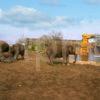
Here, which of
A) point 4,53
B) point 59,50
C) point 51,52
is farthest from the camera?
point 4,53

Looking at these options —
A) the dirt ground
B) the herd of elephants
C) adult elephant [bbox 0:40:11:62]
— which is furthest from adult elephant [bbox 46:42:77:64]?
the dirt ground

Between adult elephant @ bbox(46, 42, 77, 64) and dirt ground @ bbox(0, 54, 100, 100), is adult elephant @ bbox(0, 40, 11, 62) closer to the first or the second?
adult elephant @ bbox(46, 42, 77, 64)

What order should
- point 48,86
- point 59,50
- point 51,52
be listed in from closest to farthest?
1. point 48,86
2. point 51,52
3. point 59,50

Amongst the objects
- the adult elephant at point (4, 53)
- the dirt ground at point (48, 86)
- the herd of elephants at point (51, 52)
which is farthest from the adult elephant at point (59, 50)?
the dirt ground at point (48, 86)

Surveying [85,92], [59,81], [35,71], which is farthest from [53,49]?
[85,92]

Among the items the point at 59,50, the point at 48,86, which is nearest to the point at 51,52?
the point at 59,50

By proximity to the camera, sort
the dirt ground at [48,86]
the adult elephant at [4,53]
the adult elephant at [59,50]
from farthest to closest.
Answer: the adult elephant at [4,53] → the adult elephant at [59,50] → the dirt ground at [48,86]

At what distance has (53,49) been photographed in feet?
93.2

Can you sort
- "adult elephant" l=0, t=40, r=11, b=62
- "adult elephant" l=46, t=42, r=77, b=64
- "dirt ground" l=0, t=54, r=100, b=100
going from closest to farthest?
"dirt ground" l=0, t=54, r=100, b=100, "adult elephant" l=46, t=42, r=77, b=64, "adult elephant" l=0, t=40, r=11, b=62

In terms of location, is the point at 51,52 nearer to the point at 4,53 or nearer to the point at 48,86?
the point at 4,53

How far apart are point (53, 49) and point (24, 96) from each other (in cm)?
1359

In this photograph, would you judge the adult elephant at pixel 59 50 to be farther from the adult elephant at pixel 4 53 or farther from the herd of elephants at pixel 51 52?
the adult elephant at pixel 4 53

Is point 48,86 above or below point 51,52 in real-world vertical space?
below

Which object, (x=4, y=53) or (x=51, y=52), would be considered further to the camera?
(x=4, y=53)
